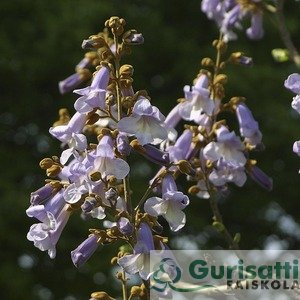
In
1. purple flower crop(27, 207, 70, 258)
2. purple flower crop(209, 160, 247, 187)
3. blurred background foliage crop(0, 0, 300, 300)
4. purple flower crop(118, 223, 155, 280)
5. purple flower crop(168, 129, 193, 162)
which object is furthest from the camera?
blurred background foliage crop(0, 0, 300, 300)

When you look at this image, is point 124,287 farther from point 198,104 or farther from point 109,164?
point 198,104

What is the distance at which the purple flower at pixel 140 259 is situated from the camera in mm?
1625

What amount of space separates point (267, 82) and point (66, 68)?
1643 millimetres

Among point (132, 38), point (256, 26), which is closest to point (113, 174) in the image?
point (132, 38)

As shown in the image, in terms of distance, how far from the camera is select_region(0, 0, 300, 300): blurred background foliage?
6.86m

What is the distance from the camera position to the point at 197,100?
213 centimetres

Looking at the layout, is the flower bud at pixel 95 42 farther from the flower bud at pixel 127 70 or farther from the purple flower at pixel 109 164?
the purple flower at pixel 109 164

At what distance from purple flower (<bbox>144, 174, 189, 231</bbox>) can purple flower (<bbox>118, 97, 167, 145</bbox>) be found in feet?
0.34

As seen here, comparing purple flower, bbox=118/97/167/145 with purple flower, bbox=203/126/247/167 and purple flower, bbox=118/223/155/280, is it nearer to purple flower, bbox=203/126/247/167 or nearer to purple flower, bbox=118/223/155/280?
purple flower, bbox=118/223/155/280

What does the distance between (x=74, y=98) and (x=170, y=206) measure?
5882mm

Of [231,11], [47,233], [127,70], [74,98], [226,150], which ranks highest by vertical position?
[127,70]

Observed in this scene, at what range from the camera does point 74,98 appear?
755 centimetres

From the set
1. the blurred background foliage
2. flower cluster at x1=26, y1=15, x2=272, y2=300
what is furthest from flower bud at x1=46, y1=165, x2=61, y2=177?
the blurred background foliage

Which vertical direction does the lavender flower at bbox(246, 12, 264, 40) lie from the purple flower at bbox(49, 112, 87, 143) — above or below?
below
